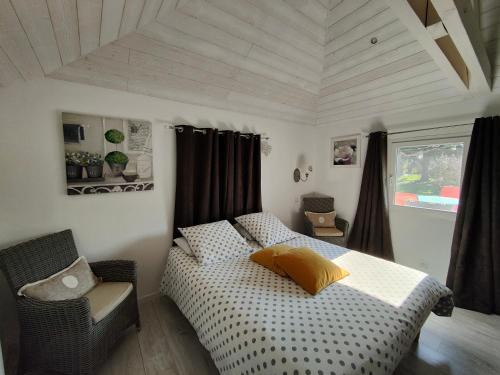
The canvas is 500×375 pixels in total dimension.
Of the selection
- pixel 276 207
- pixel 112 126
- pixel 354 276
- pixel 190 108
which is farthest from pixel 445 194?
pixel 112 126

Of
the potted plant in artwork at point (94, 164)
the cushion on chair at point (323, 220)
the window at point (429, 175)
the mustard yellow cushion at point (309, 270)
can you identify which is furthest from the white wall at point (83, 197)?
the window at point (429, 175)

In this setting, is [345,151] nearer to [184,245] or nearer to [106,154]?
[184,245]

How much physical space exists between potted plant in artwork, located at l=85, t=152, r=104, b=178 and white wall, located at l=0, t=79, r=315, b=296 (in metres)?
0.17

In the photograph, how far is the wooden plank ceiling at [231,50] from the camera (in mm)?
1081

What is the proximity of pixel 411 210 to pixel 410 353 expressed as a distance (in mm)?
1588

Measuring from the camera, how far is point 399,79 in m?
2.05

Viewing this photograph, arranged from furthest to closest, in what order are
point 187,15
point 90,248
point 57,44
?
point 90,248, point 187,15, point 57,44

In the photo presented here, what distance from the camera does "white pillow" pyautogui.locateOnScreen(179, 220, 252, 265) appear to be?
6.13ft

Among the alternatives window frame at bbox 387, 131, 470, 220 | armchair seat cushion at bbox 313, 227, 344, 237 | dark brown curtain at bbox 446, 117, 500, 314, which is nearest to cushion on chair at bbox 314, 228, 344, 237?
armchair seat cushion at bbox 313, 227, 344, 237

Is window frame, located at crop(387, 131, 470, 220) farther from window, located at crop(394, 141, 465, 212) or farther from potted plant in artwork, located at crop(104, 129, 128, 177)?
potted plant in artwork, located at crop(104, 129, 128, 177)

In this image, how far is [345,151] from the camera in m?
3.09

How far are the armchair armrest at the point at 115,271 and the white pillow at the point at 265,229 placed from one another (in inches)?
46.1

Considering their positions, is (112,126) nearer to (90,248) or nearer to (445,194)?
(90,248)

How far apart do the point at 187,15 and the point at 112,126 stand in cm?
109
